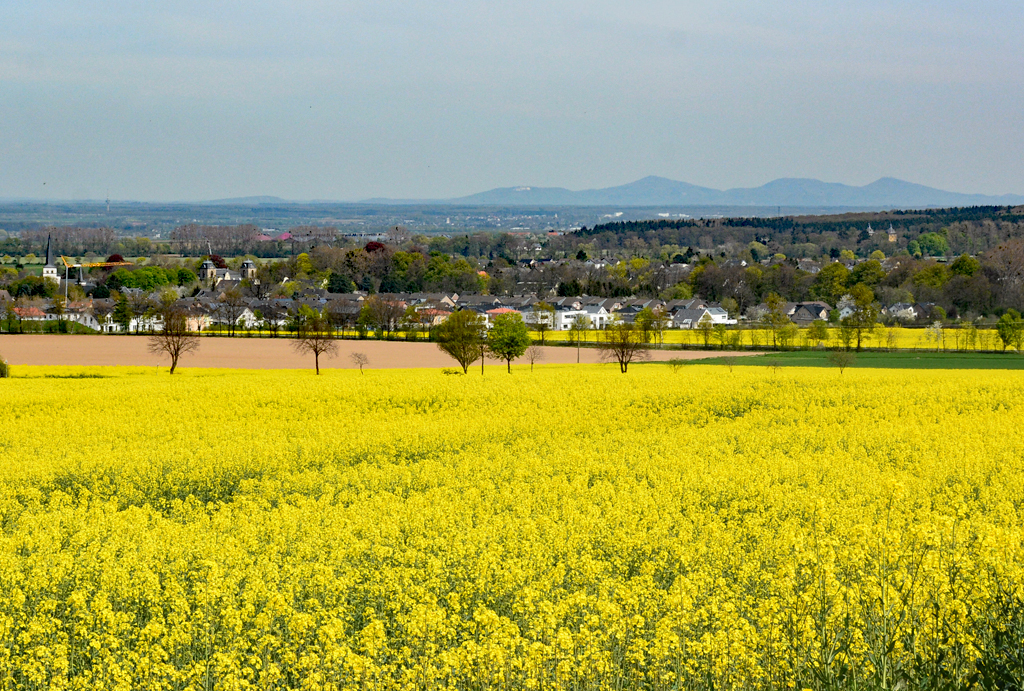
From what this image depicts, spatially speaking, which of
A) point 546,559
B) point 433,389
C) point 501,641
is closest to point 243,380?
point 433,389

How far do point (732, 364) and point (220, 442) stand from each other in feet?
160

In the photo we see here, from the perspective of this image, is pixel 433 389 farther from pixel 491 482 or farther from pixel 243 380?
pixel 491 482

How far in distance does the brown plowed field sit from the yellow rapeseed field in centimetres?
4195

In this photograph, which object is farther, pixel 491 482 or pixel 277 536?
pixel 491 482

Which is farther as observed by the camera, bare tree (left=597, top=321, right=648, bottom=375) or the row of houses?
the row of houses

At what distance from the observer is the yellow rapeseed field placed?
802cm

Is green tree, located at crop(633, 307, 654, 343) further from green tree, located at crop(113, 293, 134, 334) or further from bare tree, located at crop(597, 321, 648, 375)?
green tree, located at crop(113, 293, 134, 334)

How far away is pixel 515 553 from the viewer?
11422mm

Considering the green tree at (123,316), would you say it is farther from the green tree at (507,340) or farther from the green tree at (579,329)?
the green tree at (507,340)

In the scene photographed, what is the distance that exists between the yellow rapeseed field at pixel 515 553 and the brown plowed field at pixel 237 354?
41.9m

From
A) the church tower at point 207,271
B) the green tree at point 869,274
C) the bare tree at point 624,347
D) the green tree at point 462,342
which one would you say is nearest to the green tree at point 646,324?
the bare tree at point 624,347

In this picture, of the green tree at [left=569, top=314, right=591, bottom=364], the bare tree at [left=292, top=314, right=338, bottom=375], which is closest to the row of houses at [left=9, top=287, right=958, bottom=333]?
the green tree at [left=569, top=314, right=591, bottom=364]

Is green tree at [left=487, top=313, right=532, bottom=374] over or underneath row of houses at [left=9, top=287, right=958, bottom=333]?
over

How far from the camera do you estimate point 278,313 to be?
113 metres
